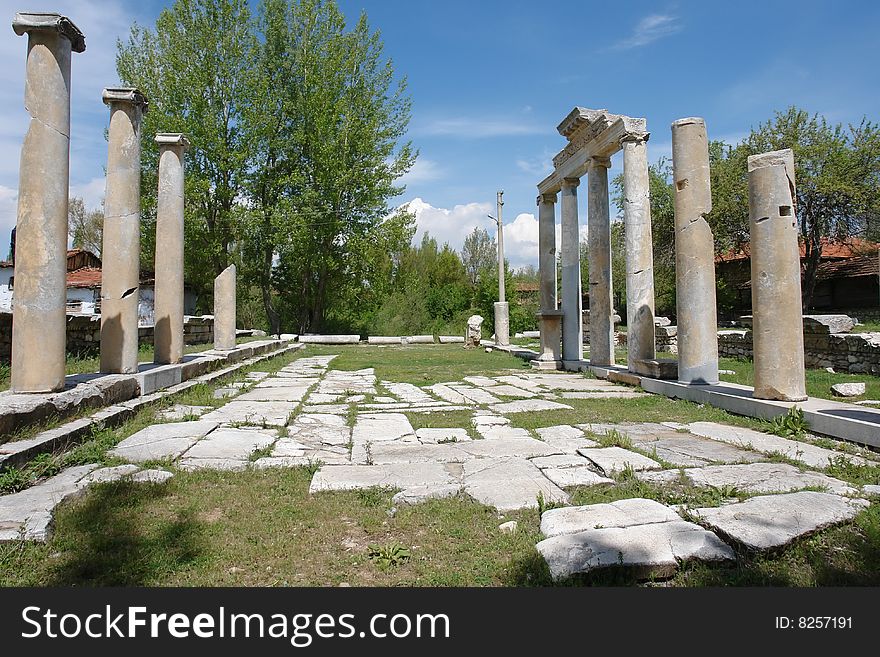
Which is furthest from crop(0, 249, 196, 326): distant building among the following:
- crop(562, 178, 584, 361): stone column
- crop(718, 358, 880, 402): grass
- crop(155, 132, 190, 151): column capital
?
crop(718, 358, 880, 402): grass

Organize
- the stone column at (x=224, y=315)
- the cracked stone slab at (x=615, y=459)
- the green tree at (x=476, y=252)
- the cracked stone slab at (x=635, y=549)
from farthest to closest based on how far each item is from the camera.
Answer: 1. the green tree at (x=476, y=252)
2. the stone column at (x=224, y=315)
3. the cracked stone slab at (x=615, y=459)
4. the cracked stone slab at (x=635, y=549)

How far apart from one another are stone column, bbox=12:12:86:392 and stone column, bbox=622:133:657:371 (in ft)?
27.6

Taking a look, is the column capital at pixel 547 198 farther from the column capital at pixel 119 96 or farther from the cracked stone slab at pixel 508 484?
the cracked stone slab at pixel 508 484

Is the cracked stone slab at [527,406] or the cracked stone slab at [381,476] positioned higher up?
the cracked stone slab at [527,406]

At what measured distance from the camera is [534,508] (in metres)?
3.47

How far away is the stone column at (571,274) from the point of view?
1293 cm

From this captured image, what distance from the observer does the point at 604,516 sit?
10.3 ft

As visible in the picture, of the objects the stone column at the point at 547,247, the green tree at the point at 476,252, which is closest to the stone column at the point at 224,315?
the stone column at the point at 547,247

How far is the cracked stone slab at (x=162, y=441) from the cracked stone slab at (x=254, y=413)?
1.08 ft

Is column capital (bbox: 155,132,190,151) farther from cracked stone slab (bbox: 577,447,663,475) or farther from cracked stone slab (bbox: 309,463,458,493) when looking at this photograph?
cracked stone slab (bbox: 577,447,663,475)

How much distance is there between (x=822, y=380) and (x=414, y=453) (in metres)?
8.29

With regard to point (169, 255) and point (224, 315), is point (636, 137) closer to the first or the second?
point (169, 255)

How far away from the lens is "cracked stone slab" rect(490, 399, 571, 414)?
23.5 ft

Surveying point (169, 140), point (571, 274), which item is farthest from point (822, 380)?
point (169, 140)
